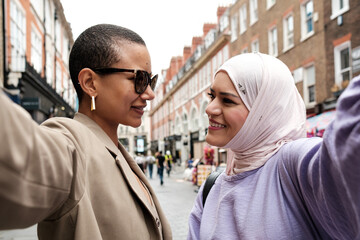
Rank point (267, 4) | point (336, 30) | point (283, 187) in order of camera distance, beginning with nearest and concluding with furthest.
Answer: point (283, 187) < point (336, 30) < point (267, 4)

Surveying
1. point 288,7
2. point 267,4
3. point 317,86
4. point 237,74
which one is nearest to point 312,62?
point 317,86

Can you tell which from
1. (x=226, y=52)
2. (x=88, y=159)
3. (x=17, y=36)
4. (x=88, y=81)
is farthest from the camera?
(x=226, y=52)

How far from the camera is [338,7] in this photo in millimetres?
14227

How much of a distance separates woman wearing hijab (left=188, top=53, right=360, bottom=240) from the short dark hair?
53 centimetres

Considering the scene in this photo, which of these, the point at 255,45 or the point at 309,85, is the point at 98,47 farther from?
the point at 255,45

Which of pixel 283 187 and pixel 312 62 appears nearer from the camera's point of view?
pixel 283 187

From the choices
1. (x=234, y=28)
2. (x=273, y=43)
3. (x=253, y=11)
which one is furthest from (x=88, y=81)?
(x=234, y=28)

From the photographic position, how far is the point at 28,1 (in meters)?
16.7

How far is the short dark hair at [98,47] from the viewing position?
150 cm

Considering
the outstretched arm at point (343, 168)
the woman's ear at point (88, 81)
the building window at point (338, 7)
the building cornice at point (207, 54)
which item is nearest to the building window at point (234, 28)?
the building cornice at point (207, 54)

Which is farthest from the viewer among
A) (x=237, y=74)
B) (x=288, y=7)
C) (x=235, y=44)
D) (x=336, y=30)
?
(x=235, y=44)

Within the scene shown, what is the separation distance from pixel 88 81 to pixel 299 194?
987mm

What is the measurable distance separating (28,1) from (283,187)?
18.2 metres

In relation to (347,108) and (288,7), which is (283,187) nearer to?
(347,108)
